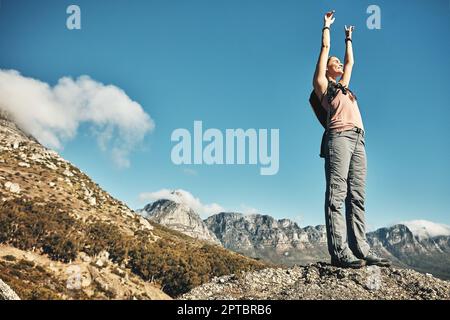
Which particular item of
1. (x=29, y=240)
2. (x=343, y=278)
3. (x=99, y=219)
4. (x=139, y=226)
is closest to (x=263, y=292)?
(x=343, y=278)

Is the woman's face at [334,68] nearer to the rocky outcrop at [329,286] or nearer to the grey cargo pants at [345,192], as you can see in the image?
the grey cargo pants at [345,192]

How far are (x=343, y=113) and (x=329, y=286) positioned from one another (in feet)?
11.6

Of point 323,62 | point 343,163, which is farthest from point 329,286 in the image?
point 323,62

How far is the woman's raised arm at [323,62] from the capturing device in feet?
23.2

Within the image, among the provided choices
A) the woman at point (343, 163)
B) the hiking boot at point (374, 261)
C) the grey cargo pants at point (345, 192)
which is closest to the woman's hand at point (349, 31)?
the woman at point (343, 163)

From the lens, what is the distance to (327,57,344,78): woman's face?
7570 mm

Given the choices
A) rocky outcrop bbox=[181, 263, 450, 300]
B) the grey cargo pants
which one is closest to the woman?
the grey cargo pants

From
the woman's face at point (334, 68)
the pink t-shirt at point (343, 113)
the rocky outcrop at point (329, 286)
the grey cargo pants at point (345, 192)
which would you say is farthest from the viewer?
the woman's face at point (334, 68)

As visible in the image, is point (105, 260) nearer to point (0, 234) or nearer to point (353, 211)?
point (0, 234)

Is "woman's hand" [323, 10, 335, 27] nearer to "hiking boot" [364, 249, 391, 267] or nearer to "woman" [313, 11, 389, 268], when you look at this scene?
"woman" [313, 11, 389, 268]

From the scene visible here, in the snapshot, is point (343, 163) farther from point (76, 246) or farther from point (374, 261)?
point (76, 246)

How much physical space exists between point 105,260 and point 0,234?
12.7m

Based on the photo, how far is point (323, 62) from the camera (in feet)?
23.3
